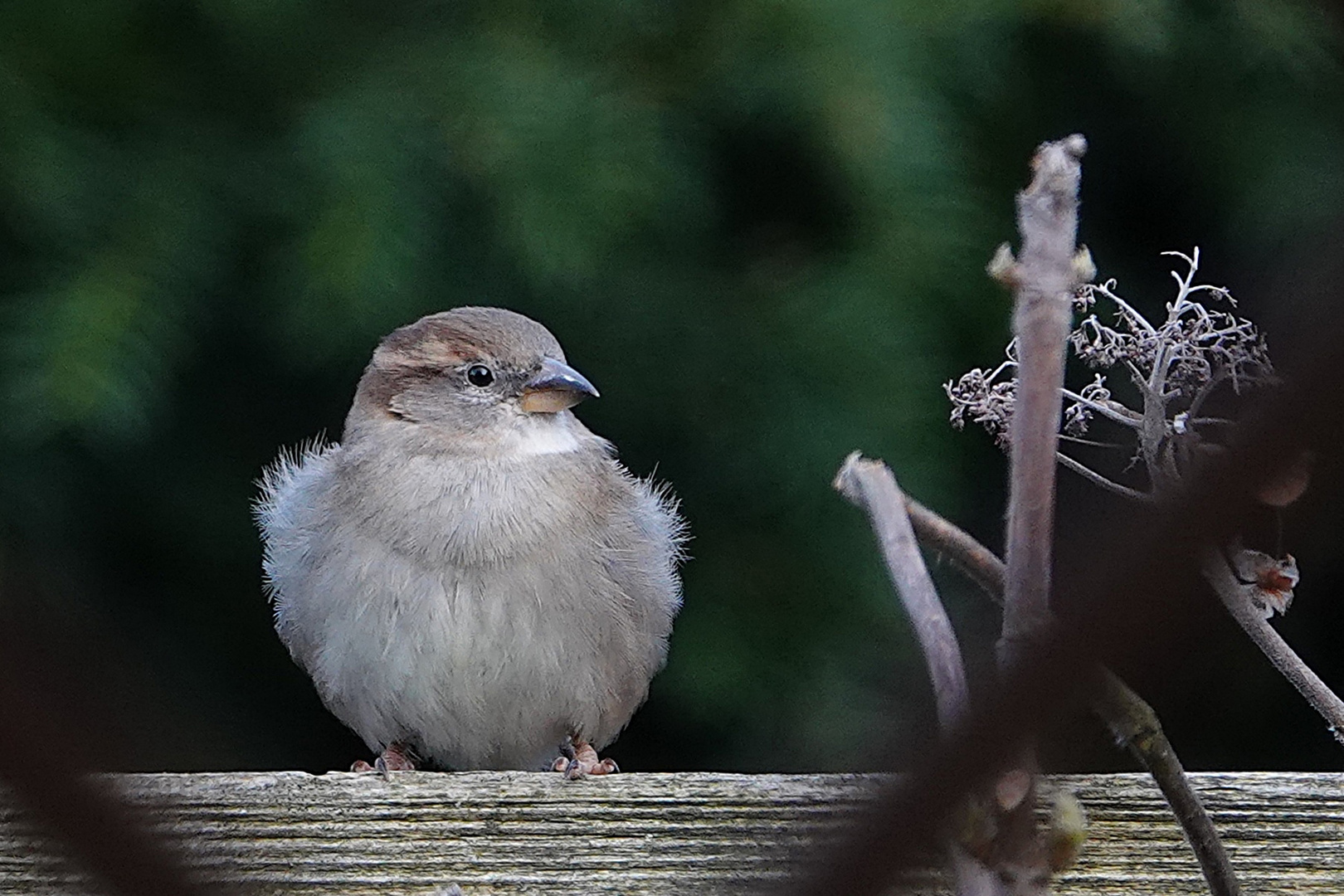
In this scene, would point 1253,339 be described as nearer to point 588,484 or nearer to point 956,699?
point 956,699

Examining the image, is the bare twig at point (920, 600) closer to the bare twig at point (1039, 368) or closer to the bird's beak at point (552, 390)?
the bare twig at point (1039, 368)

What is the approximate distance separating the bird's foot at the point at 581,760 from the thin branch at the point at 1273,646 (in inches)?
32.7

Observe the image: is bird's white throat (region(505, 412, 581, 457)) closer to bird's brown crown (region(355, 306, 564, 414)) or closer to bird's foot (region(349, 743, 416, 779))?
bird's brown crown (region(355, 306, 564, 414))

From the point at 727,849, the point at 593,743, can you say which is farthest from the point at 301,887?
the point at 593,743

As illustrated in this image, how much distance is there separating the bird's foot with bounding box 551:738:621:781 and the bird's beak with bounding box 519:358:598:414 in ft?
1.23

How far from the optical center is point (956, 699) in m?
0.49

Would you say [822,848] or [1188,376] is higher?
[1188,376]

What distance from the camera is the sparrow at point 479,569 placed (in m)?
1.64

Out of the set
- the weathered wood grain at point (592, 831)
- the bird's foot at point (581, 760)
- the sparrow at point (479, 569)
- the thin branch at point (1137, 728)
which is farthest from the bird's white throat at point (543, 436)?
the thin branch at point (1137, 728)

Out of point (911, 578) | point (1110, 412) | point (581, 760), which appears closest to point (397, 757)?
point (581, 760)

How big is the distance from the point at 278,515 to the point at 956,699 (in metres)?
1.48

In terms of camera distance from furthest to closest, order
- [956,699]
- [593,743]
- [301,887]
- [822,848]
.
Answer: [593,743] → [301,887] → [956,699] → [822,848]

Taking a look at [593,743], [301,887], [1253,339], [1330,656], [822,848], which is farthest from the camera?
[1330,656]

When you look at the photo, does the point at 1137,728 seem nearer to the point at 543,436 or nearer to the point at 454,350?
the point at 543,436
